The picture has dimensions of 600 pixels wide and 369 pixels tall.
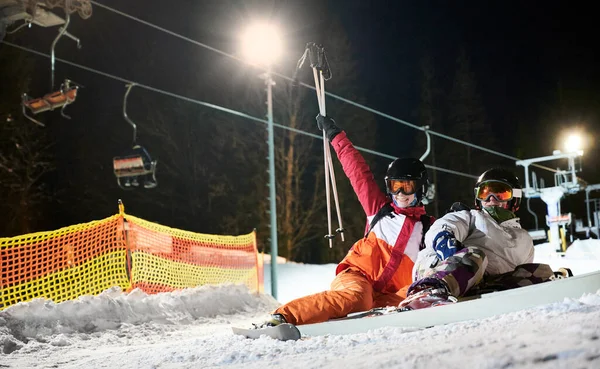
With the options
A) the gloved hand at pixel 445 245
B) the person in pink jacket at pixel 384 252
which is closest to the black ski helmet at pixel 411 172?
the person in pink jacket at pixel 384 252

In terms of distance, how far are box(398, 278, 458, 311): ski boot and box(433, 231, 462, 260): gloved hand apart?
225mm

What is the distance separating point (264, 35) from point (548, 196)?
36.1 feet

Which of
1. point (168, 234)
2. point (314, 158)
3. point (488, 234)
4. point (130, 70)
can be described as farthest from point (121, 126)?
point (488, 234)

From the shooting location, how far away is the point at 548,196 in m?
17.1

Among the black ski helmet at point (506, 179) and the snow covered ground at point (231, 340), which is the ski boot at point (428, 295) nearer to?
the snow covered ground at point (231, 340)

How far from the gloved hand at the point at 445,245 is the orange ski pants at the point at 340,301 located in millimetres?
828

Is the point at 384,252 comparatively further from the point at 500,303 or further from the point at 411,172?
the point at 500,303

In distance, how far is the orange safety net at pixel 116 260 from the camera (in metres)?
7.31

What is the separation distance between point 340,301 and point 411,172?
143 centimetres

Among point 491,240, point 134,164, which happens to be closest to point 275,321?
point 491,240

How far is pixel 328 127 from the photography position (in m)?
5.86

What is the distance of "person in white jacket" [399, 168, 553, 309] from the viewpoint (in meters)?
3.71

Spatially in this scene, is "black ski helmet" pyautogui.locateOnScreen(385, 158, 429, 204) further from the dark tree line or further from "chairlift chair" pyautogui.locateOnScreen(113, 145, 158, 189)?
the dark tree line

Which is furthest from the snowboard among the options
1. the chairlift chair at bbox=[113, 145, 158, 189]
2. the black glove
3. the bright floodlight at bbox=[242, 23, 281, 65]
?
the chairlift chair at bbox=[113, 145, 158, 189]
